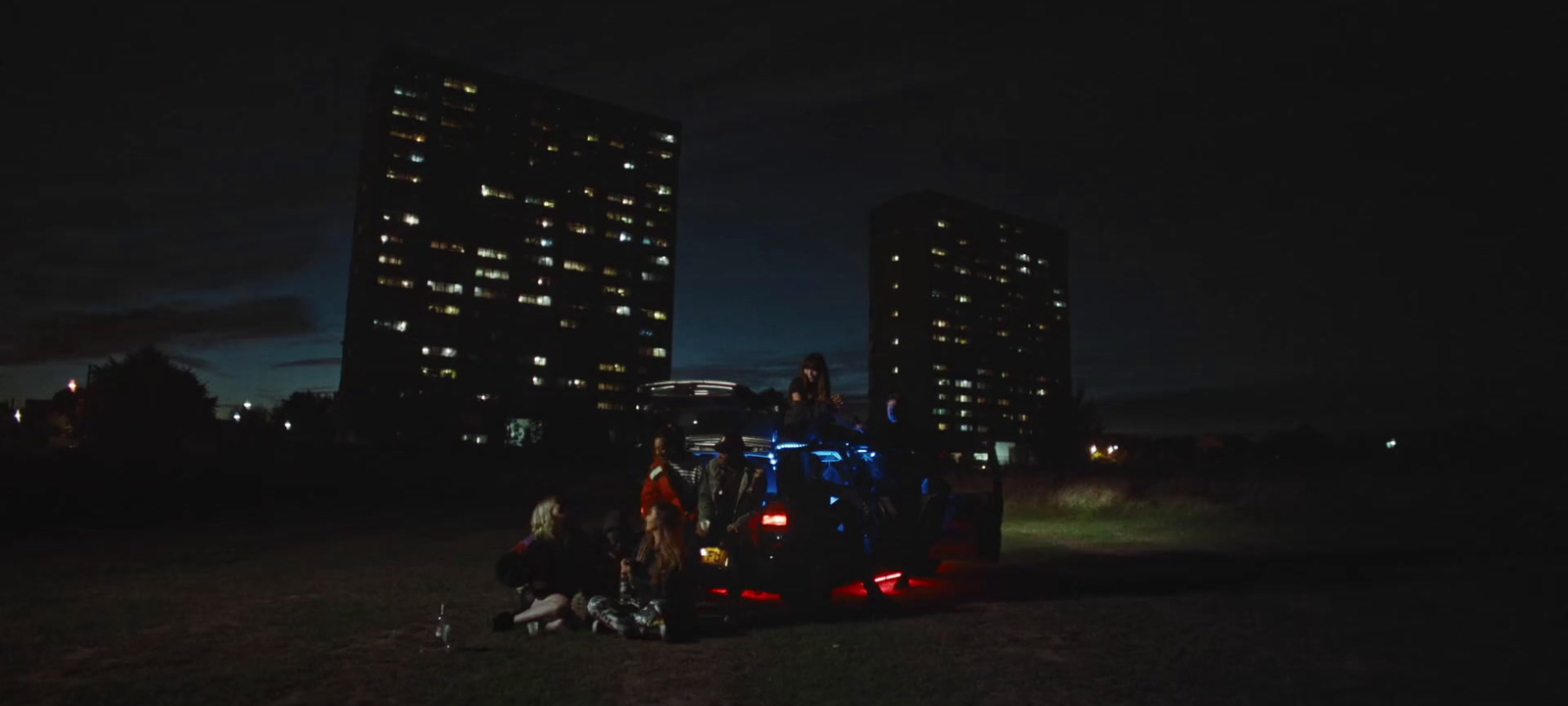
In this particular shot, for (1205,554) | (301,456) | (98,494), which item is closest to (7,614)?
(1205,554)

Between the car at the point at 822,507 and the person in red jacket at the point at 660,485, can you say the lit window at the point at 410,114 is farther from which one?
the person in red jacket at the point at 660,485

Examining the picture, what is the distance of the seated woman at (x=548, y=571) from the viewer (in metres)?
8.06

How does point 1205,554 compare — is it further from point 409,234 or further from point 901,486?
point 409,234

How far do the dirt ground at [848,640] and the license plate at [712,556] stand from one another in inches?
25.0

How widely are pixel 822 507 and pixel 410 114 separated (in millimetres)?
140678

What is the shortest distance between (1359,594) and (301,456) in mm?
45594

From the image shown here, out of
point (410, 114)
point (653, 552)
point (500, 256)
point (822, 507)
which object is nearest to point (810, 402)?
point (822, 507)

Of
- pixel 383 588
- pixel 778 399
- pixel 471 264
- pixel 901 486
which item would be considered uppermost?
pixel 471 264

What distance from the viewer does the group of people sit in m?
7.90

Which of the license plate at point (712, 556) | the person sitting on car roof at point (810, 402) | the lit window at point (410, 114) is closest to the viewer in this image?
the license plate at point (712, 556)

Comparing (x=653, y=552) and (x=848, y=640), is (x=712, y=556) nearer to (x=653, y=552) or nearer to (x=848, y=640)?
(x=653, y=552)

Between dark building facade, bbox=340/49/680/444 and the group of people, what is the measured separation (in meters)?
107

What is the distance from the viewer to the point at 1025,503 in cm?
2614

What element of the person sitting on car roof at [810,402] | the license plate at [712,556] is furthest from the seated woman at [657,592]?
the person sitting on car roof at [810,402]
